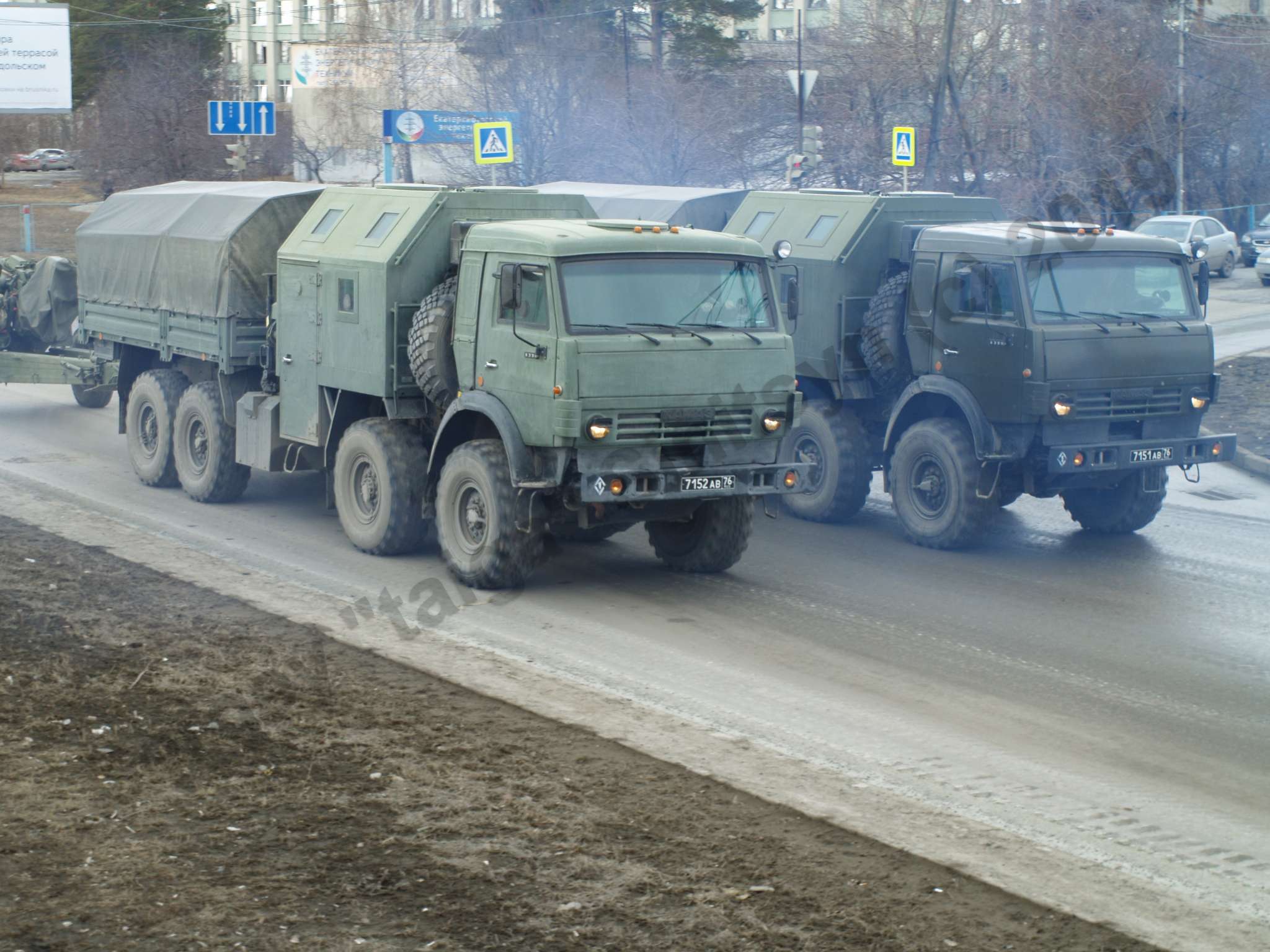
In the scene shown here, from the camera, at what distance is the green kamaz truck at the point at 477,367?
34.0ft

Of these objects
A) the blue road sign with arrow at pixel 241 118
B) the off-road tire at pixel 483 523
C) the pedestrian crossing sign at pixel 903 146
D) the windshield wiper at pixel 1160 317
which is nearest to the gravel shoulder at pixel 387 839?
the off-road tire at pixel 483 523

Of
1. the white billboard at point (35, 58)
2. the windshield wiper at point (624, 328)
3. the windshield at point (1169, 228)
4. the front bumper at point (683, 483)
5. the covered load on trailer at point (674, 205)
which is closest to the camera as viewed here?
the front bumper at point (683, 483)

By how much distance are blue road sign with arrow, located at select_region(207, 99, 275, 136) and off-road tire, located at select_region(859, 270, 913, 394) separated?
53.8 feet

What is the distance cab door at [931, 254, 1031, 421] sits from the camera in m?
12.1

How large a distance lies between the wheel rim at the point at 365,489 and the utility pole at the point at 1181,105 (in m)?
32.6

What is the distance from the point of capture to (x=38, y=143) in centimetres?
7206

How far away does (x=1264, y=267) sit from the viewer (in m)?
35.9

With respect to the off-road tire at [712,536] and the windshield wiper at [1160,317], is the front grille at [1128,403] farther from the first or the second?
the off-road tire at [712,536]

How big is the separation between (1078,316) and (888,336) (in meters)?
1.64

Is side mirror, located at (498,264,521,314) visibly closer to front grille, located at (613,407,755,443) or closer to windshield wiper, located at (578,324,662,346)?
windshield wiper, located at (578,324,662,346)

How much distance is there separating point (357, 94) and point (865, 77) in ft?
60.7

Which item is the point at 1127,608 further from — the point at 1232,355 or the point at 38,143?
the point at 38,143

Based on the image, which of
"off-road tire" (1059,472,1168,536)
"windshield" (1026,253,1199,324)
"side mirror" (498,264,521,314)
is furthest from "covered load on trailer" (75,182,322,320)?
"off-road tire" (1059,472,1168,536)

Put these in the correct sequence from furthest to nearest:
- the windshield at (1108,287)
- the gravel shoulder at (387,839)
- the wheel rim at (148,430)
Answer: the wheel rim at (148,430)
the windshield at (1108,287)
the gravel shoulder at (387,839)
